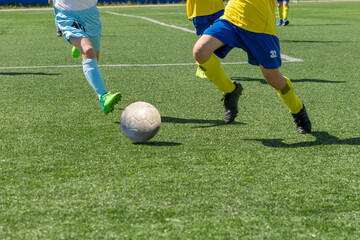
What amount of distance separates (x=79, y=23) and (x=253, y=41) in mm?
1780

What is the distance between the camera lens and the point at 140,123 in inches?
154

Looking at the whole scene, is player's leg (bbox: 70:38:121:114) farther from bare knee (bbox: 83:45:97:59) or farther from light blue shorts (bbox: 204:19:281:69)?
light blue shorts (bbox: 204:19:281:69)

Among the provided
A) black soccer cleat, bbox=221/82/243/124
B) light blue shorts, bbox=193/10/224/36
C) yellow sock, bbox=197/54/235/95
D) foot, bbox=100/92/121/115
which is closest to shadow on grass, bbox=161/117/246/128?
black soccer cleat, bbox=221/82/243/124

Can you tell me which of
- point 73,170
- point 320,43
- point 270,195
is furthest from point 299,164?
point 320,43

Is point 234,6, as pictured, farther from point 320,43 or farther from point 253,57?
point 320,43

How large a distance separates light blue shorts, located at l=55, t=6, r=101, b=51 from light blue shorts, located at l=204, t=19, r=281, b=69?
138cm

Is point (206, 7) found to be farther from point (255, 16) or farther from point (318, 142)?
point (318, 142)

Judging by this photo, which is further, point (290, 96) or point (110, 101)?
point (110, 101)

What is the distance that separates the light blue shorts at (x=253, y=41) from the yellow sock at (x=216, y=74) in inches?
14.6

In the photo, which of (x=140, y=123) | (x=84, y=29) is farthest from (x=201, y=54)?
(x=84, y=29)

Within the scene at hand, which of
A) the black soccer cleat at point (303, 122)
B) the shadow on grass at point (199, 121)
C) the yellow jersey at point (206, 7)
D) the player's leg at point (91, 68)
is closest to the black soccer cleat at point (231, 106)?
the shadow on grass at point (199, 121)

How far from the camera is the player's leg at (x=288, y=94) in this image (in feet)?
13.5

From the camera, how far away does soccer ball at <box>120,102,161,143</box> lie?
3.89 m

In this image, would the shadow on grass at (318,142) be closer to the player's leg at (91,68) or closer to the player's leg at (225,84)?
the player's leg at (225,84)
